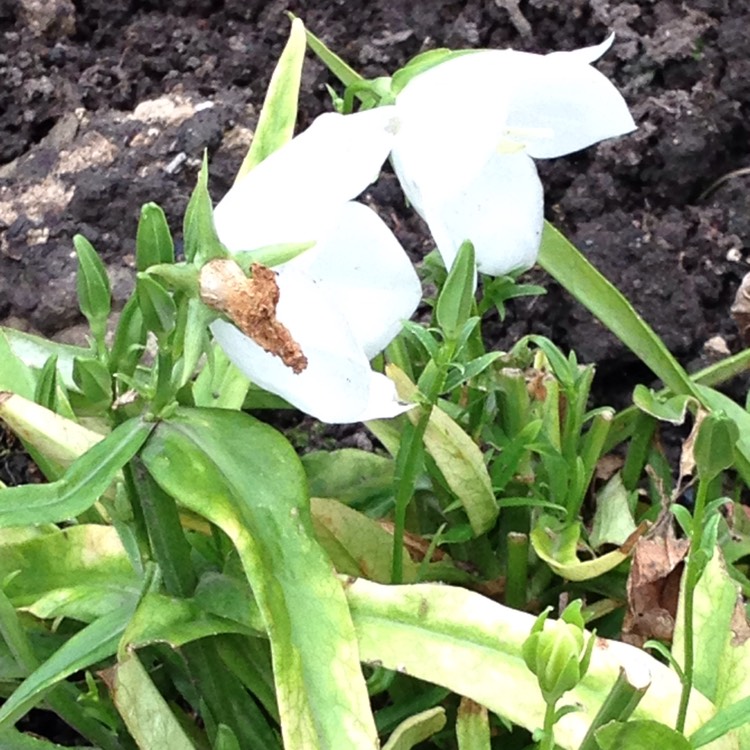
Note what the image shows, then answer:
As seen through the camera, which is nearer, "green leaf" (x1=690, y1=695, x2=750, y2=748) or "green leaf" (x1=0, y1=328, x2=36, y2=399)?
"green leaf" (x1=690, y1=695, x2=750, y2=748)

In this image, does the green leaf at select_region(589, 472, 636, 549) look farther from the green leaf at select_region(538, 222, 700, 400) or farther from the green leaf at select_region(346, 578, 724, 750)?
the green leaf at select_region(346, 578, 724, 750)

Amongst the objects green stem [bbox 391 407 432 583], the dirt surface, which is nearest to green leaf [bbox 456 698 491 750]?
green stem [bbox 391 407 432 583]

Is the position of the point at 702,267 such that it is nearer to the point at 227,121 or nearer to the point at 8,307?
the point at 227,121

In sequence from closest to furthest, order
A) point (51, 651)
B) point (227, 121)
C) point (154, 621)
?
point (154, 621) → point (51, 651) → point (227, 121)

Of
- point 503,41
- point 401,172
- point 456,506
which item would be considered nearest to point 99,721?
point 456,506

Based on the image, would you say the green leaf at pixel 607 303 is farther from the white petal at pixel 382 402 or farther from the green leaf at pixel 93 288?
the green leaf at pixel 93 288

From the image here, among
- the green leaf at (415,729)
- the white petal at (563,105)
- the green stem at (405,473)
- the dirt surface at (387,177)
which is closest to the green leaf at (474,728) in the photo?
the green leaf at (415,729)

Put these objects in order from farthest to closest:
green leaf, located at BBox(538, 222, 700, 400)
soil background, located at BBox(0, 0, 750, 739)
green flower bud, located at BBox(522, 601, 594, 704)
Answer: soil background, located at BBox(0, 0, 750, 739) → green leaf, located at BBox(538, 222, 700, 400) → green flower bud, located at BBox(522, 601, 594, 704)

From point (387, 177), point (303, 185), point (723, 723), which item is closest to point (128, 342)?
point (303, 185)
